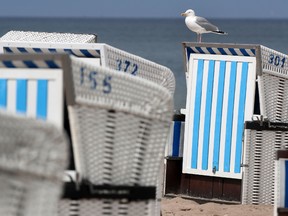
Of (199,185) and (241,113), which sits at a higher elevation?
(241,113)

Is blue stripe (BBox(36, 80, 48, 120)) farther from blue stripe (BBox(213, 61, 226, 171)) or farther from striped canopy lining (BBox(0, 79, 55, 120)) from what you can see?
blue stripe (BBox(213, 61, 226, 171))

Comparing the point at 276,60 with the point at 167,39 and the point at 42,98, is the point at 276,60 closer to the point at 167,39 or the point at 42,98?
the point at 42,98

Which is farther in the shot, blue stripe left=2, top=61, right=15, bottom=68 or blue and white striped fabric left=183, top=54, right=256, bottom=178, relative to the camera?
blue and white striped fabric left=183, top=54, right=256, bottom=178

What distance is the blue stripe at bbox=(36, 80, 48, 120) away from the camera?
4414mm

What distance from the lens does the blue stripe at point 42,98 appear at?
441 cm

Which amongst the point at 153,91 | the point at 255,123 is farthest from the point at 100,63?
the point at 255,123

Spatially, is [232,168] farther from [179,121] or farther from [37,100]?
[37,100]

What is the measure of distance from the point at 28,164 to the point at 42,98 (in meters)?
1.29

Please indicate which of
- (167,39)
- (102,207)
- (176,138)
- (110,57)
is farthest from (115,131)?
(167,39)

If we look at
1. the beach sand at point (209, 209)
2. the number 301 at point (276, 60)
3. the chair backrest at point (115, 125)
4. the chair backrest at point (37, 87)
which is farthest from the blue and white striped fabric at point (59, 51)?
the number 301 at point (276, 60)

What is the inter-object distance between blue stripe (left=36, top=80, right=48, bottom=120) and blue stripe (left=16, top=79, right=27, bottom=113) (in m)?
0.06

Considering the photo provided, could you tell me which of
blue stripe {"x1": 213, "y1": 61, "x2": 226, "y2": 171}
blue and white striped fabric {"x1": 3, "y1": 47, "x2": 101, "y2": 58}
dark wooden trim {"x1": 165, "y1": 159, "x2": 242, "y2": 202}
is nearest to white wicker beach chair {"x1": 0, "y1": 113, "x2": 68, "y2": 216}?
blue and white striped fabric {"x1": 3, "y1": 47, "x2": 101, "y2": 58}

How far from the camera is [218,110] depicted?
9.43 meters

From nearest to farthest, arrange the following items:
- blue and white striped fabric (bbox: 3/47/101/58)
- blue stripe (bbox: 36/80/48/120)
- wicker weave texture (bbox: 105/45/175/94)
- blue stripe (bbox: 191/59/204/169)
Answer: blue stripe (bbox: 36/80/48/120), wicker weave texture (bbox: 105/45/175/94), blue and white striped fabric (bbox: 3/47/101/58), blue stripe (bbox: 191/59/204/169)
